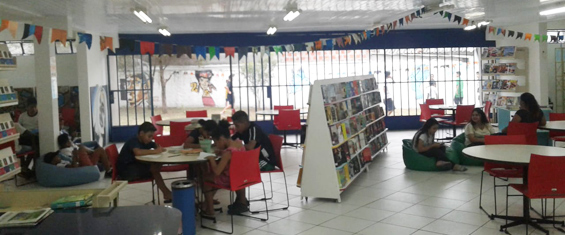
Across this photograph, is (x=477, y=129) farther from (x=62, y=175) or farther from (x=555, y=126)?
(x=62, y=175)

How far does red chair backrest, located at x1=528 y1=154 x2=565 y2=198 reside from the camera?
4.81 meters

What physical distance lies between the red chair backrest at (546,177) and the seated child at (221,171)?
2950mm

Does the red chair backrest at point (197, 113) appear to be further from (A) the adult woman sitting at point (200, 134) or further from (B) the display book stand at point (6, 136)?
(B) the display book stand at point (6, 136)

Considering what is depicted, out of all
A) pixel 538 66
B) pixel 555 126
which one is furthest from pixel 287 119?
pixel 538 66

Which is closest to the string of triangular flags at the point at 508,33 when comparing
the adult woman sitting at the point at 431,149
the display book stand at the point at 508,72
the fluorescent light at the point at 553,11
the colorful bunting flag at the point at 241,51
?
the fluorescent light at the point at 553,11

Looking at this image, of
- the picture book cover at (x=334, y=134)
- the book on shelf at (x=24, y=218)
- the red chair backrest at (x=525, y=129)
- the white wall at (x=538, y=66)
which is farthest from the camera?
the white wall at (x=538, y=66)

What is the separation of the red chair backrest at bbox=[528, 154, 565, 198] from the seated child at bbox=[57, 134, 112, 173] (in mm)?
6369

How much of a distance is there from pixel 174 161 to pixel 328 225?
176 cm

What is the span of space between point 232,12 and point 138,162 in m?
4.21

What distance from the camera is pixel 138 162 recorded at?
633 cm

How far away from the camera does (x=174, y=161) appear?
563 cm

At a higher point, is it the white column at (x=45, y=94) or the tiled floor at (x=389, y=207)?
the white column at (x=45, y=94)

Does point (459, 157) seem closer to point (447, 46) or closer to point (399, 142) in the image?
point (399, 142)

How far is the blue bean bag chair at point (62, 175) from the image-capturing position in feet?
26.3
